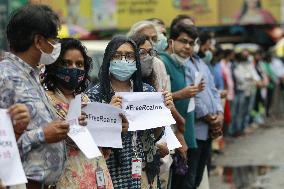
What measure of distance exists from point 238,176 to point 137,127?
21.7 ft

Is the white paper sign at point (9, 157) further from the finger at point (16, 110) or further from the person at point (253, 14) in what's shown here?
the person at point (253, 14)

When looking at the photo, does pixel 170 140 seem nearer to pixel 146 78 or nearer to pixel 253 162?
pixel 146 78

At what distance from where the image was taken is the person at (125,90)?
18.2 feet

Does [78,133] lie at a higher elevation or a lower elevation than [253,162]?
higher

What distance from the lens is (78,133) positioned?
4523 millimetres

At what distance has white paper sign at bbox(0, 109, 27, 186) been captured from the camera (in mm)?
3877

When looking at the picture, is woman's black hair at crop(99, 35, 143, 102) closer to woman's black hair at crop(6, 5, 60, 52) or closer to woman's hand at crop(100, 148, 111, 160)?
woman's hand at crop(100, 148, 111, 160)

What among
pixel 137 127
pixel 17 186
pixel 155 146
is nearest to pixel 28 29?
pixel 17 186

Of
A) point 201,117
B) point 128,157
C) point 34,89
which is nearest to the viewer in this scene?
point 34,89

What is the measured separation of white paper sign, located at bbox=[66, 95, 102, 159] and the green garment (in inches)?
123

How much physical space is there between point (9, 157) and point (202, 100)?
4460 mm

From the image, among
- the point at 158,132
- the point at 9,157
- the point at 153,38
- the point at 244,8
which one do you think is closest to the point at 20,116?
the point at 9,157

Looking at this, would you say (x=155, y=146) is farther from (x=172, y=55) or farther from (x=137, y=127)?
(x=172, y=55)

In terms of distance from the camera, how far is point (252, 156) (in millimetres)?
14016
